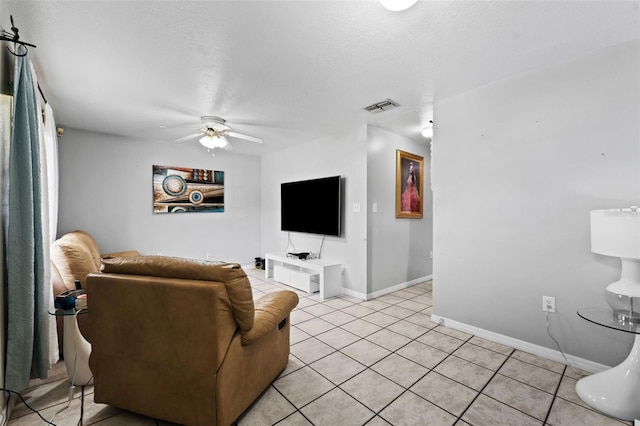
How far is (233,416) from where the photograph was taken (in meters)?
1.53

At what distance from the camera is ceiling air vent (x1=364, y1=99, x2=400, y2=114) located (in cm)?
299

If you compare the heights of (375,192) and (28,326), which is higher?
(375,192)

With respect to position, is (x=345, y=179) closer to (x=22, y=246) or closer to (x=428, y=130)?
(x=428, y=130)

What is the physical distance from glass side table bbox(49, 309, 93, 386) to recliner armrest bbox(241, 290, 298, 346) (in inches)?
47.1

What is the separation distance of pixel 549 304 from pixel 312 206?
3.13m

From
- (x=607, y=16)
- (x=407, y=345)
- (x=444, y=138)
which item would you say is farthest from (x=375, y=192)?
(x=607, y=16)

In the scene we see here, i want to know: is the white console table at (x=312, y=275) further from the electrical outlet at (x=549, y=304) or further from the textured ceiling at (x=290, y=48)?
the electrical outlet at (x=549, y=304)

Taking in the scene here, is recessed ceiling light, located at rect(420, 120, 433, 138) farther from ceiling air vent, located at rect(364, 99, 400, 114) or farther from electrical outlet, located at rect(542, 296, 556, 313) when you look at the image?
electrical outlet, located at rect(542, 296, 556, 313)

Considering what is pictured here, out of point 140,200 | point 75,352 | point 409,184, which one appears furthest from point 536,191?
point 140,200

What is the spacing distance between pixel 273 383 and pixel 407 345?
1246 mm

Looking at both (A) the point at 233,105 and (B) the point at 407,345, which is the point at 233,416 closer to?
(B) the point at 407,345

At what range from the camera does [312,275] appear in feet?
13.3

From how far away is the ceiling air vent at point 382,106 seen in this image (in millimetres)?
2994

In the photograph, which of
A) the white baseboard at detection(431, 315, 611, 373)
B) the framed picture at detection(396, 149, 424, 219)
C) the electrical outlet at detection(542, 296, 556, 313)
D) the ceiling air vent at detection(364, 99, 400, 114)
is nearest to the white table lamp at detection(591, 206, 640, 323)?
the electrical outlet at detection(542, 296, 556, 313)
